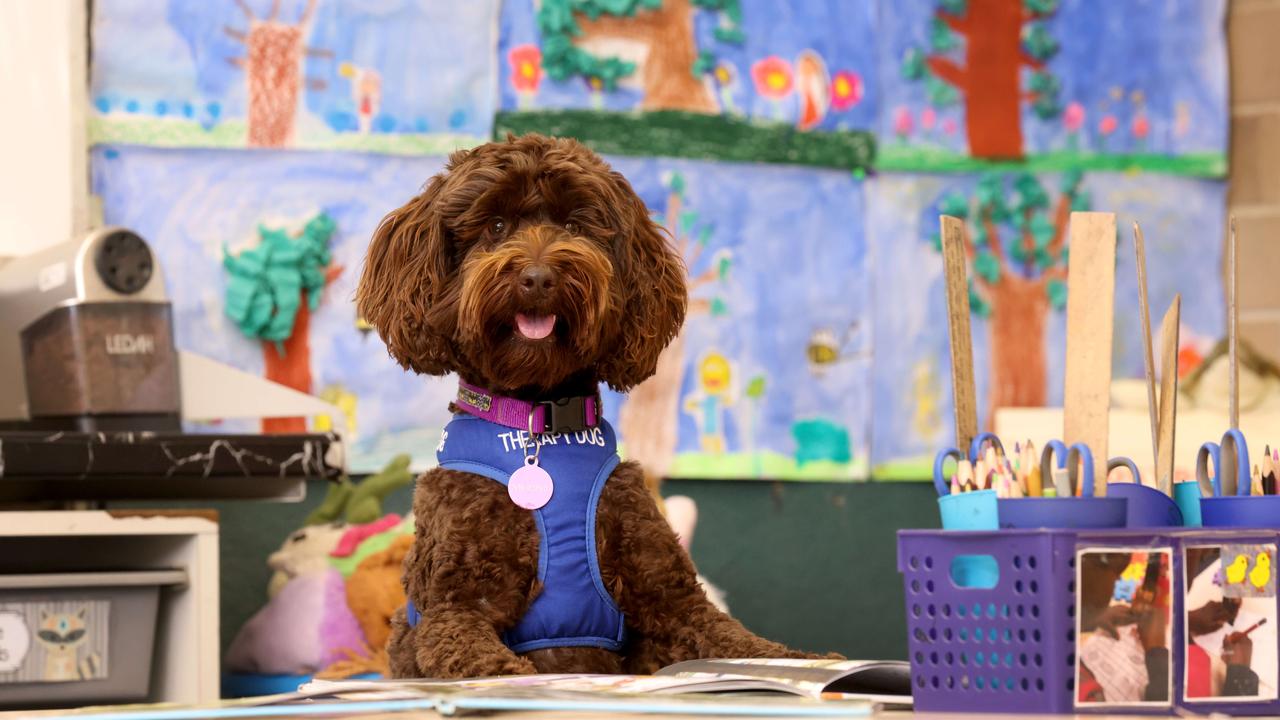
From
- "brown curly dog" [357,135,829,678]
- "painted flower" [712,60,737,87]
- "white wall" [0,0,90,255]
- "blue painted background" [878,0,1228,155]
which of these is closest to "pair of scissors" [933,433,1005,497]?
"brown curly dog" [357,135,829,678]

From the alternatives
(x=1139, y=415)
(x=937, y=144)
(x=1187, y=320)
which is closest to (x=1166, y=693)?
(x=1139, y=415)

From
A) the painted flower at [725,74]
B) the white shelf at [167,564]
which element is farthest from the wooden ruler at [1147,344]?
the painted flower at [725,74]

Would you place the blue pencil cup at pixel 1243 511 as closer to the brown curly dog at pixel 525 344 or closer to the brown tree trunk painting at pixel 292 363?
the brown curly dog at pixel 525 344

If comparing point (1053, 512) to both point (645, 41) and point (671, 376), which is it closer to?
point (671, 376)

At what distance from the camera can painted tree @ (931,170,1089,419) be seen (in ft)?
11.0

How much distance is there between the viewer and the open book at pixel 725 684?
935 mm

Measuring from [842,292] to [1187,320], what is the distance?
2.94ft

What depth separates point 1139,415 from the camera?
2832 mm

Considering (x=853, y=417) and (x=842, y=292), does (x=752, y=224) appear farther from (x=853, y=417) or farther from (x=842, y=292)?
(x=853, y=417)

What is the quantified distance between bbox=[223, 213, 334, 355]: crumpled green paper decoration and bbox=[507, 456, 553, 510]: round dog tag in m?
1.56

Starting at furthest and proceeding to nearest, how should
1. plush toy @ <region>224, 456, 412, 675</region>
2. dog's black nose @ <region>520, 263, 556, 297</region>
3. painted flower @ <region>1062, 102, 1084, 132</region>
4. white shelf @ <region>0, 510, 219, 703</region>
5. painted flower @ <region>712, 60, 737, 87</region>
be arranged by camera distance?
1. painted flower @ <region>1062, 102, 1084, 132</region>
2. painted flower @ <region>712, 60, 737, 87</region>
3. plush toy @ <region>224, 456, 412, 675</region>
4. white shelf @ <region>0, 510, 219, 703</region>
5. dog's black nose @ <region>520, 263, 556, 297</region>

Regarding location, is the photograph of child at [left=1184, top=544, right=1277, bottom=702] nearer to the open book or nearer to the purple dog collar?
the open book

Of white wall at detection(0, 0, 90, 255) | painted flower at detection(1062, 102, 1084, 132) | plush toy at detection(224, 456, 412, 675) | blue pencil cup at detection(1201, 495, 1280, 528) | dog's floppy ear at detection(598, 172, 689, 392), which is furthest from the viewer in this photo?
painted flower at detection(1062, 102, 1084, 132)

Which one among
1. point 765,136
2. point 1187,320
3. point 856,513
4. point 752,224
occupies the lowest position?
point 856,513
